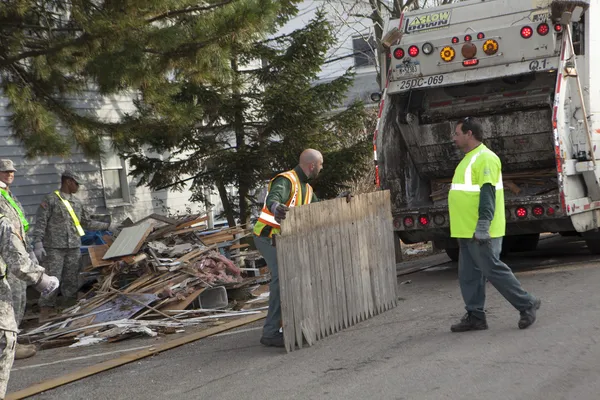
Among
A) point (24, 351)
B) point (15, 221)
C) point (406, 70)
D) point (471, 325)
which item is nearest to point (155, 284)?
point (24, 351)

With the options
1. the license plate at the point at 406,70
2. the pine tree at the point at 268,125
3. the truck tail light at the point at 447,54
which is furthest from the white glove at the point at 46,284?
the pine tree at the point at 268,125

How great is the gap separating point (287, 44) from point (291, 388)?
917 cm

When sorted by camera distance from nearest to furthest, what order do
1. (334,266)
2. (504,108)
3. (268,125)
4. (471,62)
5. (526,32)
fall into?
(334,266), (526,32), (471,62), (504,108), (268,125)

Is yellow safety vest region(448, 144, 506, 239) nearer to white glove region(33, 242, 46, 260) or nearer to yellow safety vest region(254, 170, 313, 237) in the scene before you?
yellow safety vest region(254, 170, 313, 237)

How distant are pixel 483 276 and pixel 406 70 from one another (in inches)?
157

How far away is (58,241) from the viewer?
34.1 feet

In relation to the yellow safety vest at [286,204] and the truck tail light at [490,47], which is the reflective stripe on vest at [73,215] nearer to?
the yellow safety vest at [286,204]

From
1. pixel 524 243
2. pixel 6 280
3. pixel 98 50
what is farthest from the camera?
pixel 524 243

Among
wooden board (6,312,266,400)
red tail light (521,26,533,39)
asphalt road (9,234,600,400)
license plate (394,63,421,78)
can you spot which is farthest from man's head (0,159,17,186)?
red tail light (521,26,533,39)

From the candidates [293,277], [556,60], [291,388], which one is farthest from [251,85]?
[291,388]

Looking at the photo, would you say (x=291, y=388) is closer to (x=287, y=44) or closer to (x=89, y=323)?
(x=89, y=323)

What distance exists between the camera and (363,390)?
554cm

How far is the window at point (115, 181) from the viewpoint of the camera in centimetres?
1527

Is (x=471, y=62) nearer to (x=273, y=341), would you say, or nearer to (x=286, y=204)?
(x=286, y=204)
